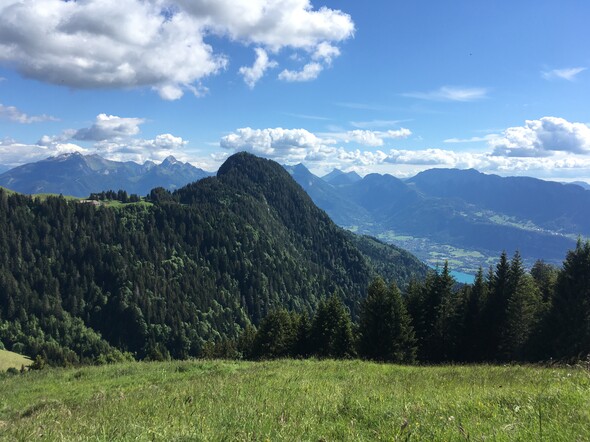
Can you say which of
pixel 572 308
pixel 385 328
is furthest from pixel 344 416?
pixel 572 308

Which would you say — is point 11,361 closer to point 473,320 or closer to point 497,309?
point 473,320

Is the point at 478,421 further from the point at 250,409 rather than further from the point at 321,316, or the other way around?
the point at 321,316

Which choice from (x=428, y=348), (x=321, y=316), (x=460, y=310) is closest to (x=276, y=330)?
(x=321, y=316)

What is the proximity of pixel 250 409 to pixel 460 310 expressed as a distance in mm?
39222

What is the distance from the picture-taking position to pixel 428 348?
135 ft

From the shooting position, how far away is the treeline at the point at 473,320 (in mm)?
32469

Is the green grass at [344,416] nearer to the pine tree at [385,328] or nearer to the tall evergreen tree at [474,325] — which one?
the pine tree at [385,328]

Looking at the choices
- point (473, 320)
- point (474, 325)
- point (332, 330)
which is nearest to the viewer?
point (474, 325)

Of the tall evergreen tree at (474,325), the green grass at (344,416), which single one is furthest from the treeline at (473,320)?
the green grass at (344,416)

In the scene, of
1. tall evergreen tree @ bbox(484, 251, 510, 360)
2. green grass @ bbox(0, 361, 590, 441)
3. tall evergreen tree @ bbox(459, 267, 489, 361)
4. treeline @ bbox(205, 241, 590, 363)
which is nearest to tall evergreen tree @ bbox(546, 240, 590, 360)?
treeline @ bbox(205, 241, 590, 363)

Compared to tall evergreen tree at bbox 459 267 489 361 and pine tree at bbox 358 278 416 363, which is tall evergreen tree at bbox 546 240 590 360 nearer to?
tall evergreen tree at bbox 459 267 489 361

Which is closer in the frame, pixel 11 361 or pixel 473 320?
pixel 473 320

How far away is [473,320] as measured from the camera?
39.6m

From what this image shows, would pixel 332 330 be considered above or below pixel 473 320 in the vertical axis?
below
